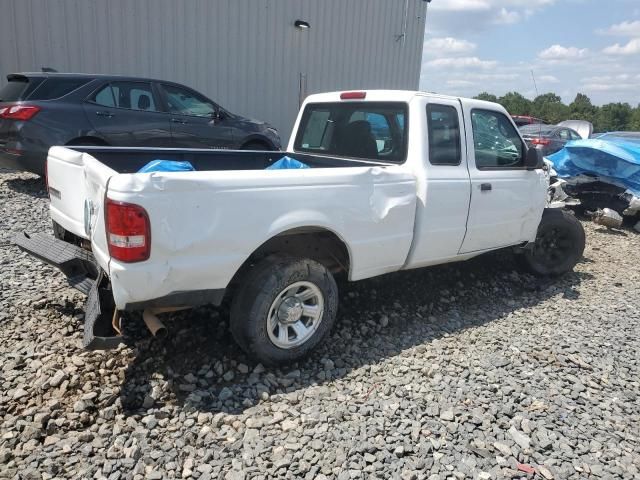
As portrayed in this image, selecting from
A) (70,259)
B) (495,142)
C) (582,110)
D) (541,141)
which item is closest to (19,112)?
(70,259)

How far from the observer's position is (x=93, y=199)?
9.67 feet

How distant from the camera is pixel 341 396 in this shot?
10.4 feet

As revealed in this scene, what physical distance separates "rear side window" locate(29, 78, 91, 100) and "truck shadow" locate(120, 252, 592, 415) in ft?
14.9

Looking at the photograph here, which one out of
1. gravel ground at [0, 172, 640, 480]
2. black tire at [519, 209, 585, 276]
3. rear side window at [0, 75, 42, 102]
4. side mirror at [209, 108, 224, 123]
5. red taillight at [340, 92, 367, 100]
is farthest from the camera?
side mirror at [209, 108, 224, 123]

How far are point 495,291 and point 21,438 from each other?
13.8ft

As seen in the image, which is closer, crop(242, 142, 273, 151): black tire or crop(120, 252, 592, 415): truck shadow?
crop(120, 252, 592, 415): truck shadow

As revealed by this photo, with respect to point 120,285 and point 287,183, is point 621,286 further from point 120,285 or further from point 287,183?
point 120,285

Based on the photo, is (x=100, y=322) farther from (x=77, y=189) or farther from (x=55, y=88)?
(x=55, y=88)

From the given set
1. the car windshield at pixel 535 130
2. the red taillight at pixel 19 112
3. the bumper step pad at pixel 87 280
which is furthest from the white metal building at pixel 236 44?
the bumper step pad at pixel 87 280

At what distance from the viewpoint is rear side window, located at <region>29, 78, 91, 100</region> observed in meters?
6.77

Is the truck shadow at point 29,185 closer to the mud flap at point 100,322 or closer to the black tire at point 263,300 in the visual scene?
the mud flap at point 100,322

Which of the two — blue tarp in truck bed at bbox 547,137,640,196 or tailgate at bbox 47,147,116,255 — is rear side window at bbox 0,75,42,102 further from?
blue tarp in truck bed at bbox 547,137,640,196

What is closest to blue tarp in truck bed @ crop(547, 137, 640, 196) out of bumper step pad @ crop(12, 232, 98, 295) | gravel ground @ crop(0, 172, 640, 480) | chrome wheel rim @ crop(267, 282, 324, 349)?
gravel ground @ crop(0, 172, 640, 480)

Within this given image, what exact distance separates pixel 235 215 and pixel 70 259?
111 cm
